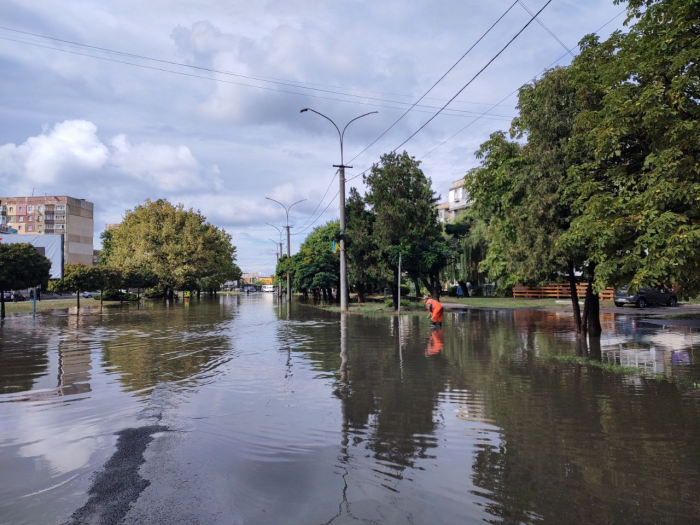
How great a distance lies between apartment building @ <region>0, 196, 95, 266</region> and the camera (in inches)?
4119

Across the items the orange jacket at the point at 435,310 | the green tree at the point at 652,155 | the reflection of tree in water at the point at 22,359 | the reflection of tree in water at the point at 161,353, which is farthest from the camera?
the orange jacket at the point at 435,310

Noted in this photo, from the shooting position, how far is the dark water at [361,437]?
4051 mm

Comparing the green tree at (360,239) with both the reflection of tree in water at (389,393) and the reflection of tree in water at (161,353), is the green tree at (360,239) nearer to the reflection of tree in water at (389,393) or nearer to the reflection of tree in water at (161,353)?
the reflection of tree in water at (161,353)

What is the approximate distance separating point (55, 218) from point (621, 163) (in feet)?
412

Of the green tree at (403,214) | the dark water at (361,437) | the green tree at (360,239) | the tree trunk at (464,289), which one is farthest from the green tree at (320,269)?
the dark water at (361,437)

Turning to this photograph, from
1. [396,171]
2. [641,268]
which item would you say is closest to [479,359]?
[641,268]

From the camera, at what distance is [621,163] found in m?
11.1

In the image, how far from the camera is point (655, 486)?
436 centimetres

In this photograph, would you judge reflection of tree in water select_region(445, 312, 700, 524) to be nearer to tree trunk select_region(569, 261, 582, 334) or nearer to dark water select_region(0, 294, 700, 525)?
dark water select_region(0, 294, 700, 525)

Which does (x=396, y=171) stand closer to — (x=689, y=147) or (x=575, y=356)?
(x=575, y=356)

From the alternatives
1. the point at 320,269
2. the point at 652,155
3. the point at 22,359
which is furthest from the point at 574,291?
the point at 320,269

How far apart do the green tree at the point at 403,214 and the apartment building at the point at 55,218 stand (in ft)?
293

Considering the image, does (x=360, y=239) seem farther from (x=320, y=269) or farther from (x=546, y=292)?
(x=546, y=292)

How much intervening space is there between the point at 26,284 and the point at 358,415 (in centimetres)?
2606
